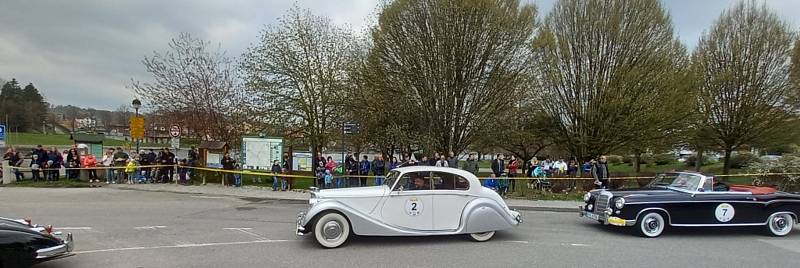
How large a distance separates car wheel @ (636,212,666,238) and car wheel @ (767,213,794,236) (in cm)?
237

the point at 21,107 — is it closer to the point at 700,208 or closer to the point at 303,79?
the point at 303,79

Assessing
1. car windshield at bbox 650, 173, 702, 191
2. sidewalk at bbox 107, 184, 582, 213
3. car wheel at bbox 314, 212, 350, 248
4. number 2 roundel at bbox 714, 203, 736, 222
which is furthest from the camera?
sidewalk at bbox 107, 184, 582, 213

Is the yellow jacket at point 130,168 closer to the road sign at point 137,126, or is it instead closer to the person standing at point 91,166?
the person standing at point 91,166

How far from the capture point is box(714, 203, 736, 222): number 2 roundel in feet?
33.2

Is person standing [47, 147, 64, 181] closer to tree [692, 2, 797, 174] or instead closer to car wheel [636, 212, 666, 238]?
car wheel [636, 212, 666, 238]

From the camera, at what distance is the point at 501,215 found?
938 centimetres

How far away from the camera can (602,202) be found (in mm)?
10586

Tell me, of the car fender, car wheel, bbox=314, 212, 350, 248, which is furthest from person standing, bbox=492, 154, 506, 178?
car wheel, bbox=314, 212, 350, 248

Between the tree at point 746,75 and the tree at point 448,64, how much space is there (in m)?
11.3

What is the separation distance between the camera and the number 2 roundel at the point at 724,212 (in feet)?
33.2

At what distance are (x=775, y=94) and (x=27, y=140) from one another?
84.7m

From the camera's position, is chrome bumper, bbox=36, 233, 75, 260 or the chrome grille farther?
the chrome grille

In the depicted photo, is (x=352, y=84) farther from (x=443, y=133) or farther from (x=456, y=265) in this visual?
(x=456, y=265)

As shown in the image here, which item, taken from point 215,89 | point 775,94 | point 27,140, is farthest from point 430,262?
point 27,140
